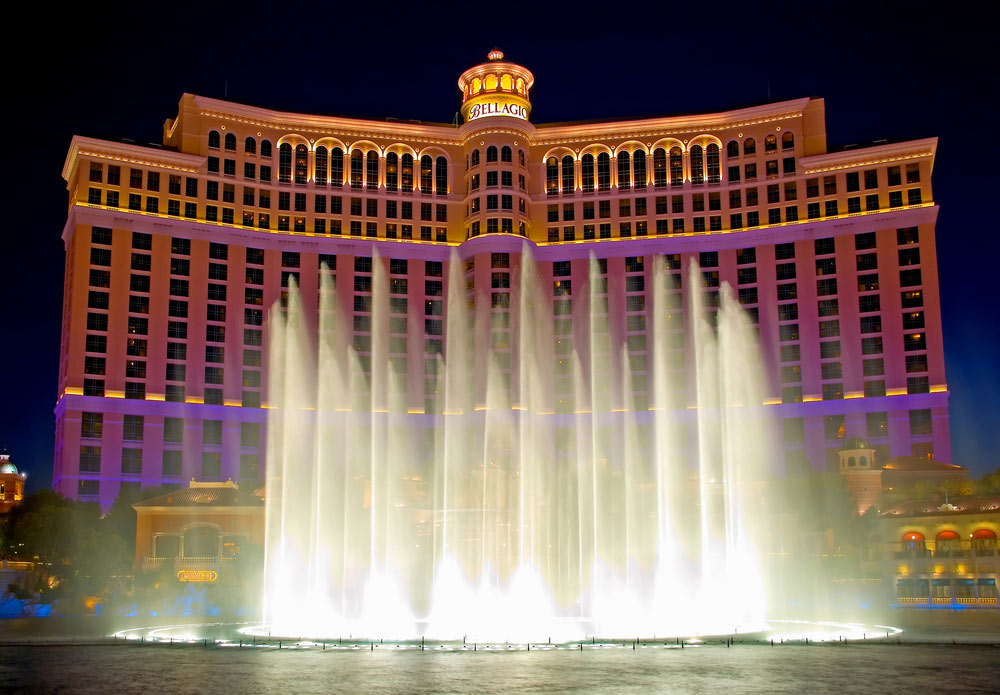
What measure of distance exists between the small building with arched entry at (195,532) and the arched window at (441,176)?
45251 millimetres

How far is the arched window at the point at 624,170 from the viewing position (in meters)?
106

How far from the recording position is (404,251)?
341 feet

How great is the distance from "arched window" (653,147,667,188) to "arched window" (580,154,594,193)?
6.33 m

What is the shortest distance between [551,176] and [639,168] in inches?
352

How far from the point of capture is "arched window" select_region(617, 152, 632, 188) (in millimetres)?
106375

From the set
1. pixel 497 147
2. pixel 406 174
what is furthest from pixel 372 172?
pixel 497 147

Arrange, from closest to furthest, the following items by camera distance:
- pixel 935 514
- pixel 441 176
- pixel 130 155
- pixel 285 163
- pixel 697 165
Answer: pixel 935 514 → pixel 130 155 → pixel 285 163 → pixel 697 165 → pixel 441 176

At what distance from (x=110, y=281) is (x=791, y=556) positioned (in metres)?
62.6

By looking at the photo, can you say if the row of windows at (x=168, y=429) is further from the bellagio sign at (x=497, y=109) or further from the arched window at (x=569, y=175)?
the arched window at (x=569, y=175)

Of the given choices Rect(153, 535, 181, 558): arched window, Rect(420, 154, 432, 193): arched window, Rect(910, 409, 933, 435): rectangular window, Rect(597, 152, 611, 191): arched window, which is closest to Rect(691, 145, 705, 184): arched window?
Rect(597, 152, 611, 191): arched window

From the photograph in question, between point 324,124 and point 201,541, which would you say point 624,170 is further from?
point 201,541

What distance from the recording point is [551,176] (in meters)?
108

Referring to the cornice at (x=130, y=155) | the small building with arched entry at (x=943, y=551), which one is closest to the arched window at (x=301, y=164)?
the cornice at (x=130, y=155)

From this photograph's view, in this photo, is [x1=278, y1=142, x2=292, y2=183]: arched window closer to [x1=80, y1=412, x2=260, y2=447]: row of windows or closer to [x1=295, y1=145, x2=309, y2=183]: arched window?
[x1=295, y1=145, x2=309, y2=183]: arched window
